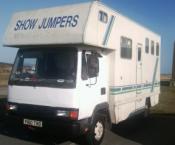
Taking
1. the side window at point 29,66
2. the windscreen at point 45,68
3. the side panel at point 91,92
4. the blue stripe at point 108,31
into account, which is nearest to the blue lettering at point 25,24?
the windscreen at point 45,68

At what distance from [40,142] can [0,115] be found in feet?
11.6

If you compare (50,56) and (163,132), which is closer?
(50,56)

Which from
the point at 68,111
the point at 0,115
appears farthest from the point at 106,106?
the point at 0,115

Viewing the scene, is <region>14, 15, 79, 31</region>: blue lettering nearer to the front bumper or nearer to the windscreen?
the windscreen

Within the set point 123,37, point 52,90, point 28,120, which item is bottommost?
point 28,120

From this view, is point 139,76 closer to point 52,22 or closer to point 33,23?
point 52,22

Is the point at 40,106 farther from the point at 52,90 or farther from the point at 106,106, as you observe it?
the point at 106,106

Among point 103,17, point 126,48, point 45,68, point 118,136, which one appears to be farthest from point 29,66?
point 118,136

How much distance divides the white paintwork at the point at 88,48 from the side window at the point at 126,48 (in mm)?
146

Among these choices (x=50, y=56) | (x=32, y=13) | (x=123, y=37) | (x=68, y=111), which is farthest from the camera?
(x=123, y=37)

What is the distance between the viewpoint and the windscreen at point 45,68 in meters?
8.14

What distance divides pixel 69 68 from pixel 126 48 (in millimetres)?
2860

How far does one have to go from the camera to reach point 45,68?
8492mm

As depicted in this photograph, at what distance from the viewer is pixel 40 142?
905 cm
